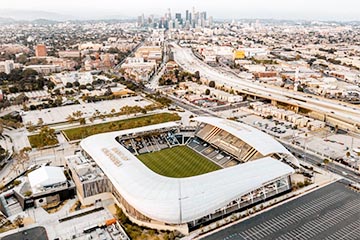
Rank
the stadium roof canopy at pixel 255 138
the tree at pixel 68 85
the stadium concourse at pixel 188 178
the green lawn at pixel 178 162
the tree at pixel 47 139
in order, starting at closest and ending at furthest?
→ the stadium concourse at pixel 188 178
the stadium roof canopy at pixel 255 138
the green lawn at pixel 178 162
the tree at pixel 47 139
the tree at pixel 68 85

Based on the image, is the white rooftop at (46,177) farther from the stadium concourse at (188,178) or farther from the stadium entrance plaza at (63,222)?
the stadium entrance plaza at (63,222)

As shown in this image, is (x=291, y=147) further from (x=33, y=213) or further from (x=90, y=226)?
(x=33, y=213)

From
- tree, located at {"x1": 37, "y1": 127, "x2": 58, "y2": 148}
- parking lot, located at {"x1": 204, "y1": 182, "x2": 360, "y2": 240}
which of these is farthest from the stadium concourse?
tree, located at {"x1": 37, "y1": 127, "x2": 58, "y2": 148}

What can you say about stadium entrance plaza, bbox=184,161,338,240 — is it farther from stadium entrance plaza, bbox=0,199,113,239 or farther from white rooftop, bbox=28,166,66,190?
white rooftop, bbox=28,166,66,190

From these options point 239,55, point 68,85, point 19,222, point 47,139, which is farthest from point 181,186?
point 239,55

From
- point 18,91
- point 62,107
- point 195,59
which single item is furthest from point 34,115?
point 195,59

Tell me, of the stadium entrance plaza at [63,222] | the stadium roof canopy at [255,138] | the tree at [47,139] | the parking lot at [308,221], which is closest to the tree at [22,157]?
the tree at [47,139]

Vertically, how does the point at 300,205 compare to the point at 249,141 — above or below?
below
